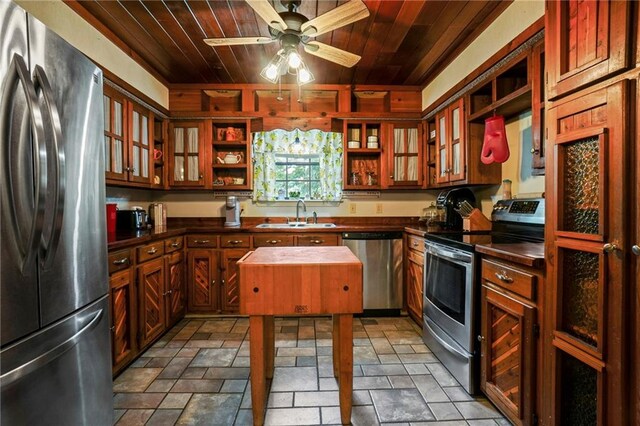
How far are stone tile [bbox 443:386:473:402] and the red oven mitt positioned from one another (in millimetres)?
1654

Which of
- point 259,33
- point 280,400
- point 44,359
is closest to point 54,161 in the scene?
point 44,359

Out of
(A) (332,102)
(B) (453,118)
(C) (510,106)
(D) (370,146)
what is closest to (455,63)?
(B) (453,118)

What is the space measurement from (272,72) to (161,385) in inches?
91.7

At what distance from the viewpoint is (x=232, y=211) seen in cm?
367

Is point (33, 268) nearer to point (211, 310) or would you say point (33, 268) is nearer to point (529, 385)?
point (529, 385)

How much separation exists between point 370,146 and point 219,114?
5.90 ft

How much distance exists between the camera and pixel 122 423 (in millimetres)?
1729

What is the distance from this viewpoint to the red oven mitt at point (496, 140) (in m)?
2.33

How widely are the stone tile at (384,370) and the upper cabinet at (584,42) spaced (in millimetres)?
1928

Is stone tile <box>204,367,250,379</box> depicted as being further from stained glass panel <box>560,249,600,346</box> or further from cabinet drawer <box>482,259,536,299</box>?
stained glass panel <box>560,249,600,346</box>

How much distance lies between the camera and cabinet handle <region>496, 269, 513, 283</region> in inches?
64.5

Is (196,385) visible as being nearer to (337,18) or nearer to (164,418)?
(164,418)

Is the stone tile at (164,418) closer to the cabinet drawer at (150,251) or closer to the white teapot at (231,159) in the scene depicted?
the cabinet drawer at (150,251)

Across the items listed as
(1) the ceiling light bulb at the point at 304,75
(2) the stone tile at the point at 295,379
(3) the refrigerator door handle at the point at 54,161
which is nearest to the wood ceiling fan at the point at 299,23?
(1) the ceiling light bulb at the point at 304,75
